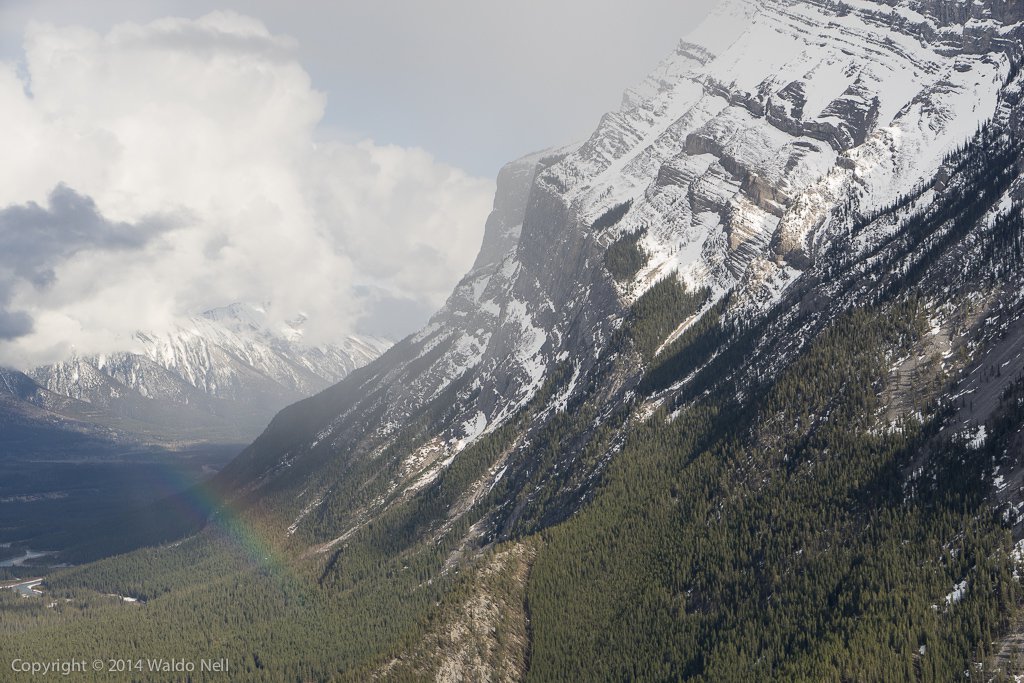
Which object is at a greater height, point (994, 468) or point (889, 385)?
Result: point (889, 385)

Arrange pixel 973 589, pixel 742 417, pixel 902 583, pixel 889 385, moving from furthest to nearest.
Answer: pixel 742 417 → pixel 889 385 → pixel 902 583 → pixel 973 589

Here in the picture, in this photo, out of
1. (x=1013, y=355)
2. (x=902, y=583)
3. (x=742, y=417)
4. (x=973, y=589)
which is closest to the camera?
(x=973, y=589)

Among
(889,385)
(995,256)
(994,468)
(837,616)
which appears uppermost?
(995,256)

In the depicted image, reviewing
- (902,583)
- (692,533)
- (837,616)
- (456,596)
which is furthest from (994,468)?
(456,596)

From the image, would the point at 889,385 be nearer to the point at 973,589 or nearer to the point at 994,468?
the point at 994,468

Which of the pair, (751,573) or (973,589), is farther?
(751,573)

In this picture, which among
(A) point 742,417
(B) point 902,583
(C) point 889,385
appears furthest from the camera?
(A) point 742,417

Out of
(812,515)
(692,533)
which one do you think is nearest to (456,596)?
(692,533)

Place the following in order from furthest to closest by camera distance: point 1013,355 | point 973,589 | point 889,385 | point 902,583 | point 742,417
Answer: point 742,417 → point 889,385 → point 1013,355 → point 902,583 → point 973,589

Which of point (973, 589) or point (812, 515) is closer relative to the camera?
point (973, 589)

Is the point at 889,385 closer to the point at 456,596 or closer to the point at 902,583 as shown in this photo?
the point at 902,583
